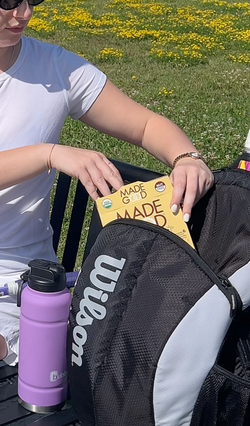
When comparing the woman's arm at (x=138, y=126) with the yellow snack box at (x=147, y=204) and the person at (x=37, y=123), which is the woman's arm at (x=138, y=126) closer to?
the person at (x=37, y=123)

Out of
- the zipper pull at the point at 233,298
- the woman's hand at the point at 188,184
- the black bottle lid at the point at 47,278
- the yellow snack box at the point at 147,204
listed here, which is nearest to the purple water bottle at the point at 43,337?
the black bottle lid at the point at 47,278

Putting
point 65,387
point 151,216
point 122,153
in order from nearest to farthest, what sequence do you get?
point 151,216 < point 65,387 < point 122,153

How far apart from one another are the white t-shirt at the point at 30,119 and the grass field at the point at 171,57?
376 centimetres

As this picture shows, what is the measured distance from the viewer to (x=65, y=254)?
279cm

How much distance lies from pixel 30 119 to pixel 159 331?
912mm

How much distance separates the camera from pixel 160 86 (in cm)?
1020

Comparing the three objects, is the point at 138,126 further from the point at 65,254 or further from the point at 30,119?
the point at 65,254

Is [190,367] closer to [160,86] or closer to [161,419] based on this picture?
[161,419]

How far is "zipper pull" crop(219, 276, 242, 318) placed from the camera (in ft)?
5.46

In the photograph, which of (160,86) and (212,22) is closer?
(160,86)

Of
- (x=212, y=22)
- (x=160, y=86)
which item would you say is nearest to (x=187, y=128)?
(x=160, y=86)

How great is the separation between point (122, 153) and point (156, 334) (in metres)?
4.93

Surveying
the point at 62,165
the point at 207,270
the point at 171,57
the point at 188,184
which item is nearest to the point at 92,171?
the point at 62,165

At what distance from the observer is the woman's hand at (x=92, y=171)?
6.35ft
